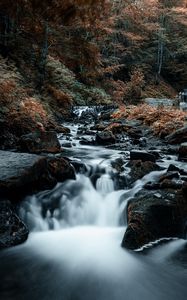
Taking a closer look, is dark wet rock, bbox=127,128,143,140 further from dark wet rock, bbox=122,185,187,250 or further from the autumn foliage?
dark wet rock, bbox=122,185,187,250

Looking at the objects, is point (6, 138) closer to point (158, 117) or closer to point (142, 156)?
point (142, 156)

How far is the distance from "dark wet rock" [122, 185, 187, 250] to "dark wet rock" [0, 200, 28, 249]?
1.35 m

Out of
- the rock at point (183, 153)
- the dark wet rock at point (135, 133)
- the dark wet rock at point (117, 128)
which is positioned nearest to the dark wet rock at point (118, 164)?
the rock at point (183, 153)

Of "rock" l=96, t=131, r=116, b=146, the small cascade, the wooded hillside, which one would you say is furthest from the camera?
"rock" l=96, t=131, r=116, b=146

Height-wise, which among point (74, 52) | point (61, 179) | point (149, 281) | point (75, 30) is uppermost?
point (75, 30)

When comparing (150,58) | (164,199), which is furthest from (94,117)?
(150,58)

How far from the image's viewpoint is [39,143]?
8.25 metres

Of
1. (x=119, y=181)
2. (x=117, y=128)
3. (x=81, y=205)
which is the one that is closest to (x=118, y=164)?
(x=119, y=181)

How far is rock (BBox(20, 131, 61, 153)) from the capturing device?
8.08 m

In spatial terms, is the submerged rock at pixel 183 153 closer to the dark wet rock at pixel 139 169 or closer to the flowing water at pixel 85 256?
the dark wet rock at pixel 139 169

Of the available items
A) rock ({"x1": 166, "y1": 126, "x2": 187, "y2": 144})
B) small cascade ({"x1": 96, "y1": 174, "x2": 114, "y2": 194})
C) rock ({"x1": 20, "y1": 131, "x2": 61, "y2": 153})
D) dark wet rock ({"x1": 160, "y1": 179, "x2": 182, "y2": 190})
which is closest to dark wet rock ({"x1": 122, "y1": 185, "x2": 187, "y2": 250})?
dark wet rock ({"x1": 160, "y1": 179, "x2": 182, "y2": 190})

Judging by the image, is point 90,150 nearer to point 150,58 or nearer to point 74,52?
point 74,52

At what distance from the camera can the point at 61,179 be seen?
243 inches

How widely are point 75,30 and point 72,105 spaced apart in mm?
12294
